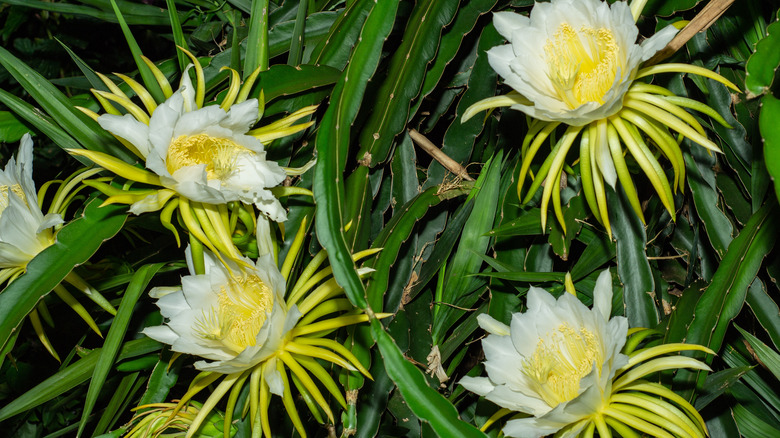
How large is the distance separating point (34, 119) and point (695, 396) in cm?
103

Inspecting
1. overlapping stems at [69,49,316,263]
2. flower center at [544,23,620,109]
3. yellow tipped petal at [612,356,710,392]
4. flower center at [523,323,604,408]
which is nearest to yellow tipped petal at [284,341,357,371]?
overlapping stems at [69,49,316,263]

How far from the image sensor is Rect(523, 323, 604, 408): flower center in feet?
2.56

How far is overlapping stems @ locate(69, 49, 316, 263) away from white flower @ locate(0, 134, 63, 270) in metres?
0.10

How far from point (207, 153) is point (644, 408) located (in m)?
0.67

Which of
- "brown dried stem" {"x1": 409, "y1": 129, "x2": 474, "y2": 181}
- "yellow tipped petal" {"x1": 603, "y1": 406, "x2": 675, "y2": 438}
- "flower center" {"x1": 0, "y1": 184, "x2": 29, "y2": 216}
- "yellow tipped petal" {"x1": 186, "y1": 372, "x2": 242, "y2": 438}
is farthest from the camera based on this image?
"brown dried stem" {"x1": 409, "y1": 129, "x2": 474, "y2": 181}

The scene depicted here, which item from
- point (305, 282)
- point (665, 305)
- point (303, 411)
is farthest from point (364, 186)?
point (665, 305)

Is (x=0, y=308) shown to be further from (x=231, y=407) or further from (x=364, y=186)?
(x=364, y=186)

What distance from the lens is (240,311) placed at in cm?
89

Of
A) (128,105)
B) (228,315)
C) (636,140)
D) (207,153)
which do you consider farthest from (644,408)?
(128,105)

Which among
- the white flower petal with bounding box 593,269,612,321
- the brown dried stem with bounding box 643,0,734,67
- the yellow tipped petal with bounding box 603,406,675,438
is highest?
the brown dried stem with bounding box 643,0,734,67

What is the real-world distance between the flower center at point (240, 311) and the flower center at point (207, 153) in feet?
0.51

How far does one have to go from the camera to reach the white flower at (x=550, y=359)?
0.73 meters

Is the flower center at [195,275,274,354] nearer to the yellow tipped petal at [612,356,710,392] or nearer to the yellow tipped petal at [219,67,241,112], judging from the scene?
the yellow tipped petal at [219,67,241,112]

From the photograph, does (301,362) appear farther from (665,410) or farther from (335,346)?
(665,410)
